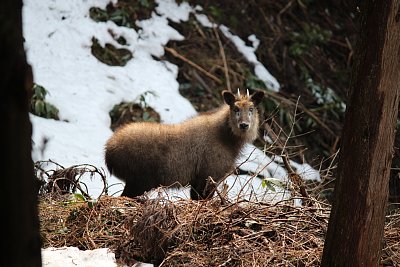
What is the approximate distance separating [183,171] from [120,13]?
16.0 ft

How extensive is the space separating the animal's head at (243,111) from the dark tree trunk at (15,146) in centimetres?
529

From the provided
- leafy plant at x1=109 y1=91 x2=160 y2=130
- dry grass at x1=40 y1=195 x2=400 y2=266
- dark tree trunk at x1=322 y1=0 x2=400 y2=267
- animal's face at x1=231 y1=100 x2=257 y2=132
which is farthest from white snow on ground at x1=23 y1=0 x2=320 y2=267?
dark tree trunk at x1=322 y1=0 x2=400 y2=267

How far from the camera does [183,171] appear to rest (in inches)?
293

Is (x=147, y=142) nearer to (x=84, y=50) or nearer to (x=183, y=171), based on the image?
(x=183, y=171)

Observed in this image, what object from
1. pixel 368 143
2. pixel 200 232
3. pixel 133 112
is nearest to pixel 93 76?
pixel 133 112

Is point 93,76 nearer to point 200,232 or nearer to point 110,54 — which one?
point 110,54

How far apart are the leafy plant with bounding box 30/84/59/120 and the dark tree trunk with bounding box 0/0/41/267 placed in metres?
7.00

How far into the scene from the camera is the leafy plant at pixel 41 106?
9188mm

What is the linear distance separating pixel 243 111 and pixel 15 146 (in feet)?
17.8

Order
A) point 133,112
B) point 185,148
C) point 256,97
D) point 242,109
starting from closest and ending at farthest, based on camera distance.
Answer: point 185,148, point 242,109, point 256,97, point 133,112

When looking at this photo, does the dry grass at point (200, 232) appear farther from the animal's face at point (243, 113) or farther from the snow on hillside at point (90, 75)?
the snow on hillside at point (90, 75)

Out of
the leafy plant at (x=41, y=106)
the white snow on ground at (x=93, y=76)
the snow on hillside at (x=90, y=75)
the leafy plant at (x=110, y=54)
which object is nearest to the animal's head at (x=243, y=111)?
the white snow on ground at (x=93, y=76)

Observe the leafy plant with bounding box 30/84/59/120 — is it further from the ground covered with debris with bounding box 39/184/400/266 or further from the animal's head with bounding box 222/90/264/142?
the ground covered with debris with bounding box 39/184/400/266

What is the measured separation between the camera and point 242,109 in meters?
7.63
